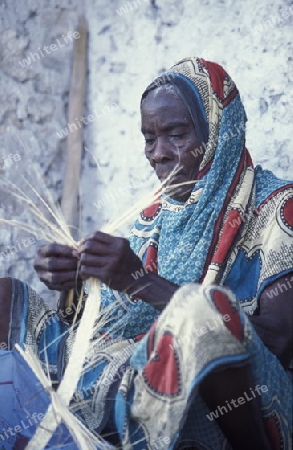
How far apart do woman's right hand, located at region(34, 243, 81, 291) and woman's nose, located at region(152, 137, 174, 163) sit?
0.51 metres

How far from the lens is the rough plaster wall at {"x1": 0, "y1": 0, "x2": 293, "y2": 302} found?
339cm

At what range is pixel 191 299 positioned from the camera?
1834mm

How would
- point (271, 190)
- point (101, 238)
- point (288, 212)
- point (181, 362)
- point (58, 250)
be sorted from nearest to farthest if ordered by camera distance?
point (181, 362) < point (101, 238) < point (58, 250) < point (288, 212) < point (271, 190)

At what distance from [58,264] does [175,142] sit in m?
0.61

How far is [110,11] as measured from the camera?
371 cm

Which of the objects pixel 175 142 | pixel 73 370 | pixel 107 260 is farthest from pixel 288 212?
pixel 73 370

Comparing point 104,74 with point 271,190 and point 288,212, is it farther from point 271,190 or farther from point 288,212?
point 288,212

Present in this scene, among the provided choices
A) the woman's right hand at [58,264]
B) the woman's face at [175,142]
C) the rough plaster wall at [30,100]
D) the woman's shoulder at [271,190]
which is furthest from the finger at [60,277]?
the rough plaster wall at [30,100]

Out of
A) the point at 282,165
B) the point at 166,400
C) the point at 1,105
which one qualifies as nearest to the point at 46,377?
the point at 166,400

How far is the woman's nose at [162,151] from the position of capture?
2.49 meters

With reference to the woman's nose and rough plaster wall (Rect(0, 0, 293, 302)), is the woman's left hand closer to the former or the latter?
the woman's nose

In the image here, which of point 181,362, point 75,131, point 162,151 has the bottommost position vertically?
point 181,362

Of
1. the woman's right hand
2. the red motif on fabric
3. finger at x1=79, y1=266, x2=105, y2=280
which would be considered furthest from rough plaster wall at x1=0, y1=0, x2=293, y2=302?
finger at x1=79, y1=266, x2=105, y2=280

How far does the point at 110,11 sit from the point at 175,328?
226 centimetres
